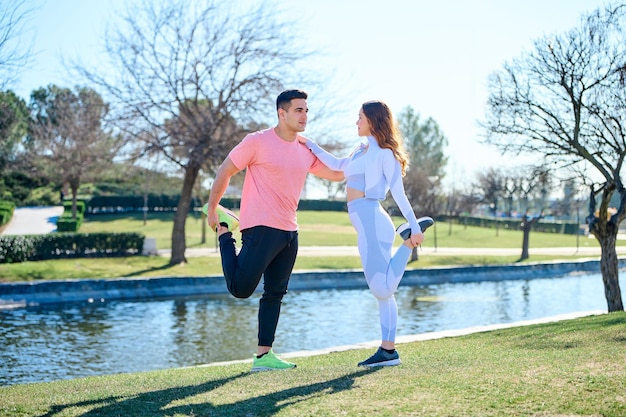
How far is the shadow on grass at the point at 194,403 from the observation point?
4.89 meters

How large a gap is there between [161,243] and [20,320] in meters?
20.0

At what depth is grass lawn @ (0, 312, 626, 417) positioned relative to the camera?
4809mm

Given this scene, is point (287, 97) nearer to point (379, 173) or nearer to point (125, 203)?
point (379, 173)

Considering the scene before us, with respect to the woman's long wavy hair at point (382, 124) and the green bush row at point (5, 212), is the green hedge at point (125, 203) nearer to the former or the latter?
the green bush row at point (5, 212)

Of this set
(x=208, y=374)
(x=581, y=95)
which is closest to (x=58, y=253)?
(x=581, y=95)

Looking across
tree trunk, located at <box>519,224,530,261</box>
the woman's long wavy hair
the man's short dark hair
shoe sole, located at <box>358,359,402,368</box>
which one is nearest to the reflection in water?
shoe sole, located at <box>358,359,402,368</box>

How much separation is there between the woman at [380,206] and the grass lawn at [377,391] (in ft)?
1.92

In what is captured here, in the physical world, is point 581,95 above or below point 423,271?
above

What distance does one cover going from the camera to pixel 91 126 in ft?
111

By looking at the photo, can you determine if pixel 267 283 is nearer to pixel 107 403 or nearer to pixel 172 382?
pixel 172 382

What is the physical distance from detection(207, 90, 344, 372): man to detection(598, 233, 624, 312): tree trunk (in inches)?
390

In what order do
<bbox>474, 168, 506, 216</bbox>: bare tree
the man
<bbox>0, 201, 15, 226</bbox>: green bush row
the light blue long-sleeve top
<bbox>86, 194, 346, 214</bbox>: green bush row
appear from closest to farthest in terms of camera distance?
the man, the light blue long-sleeve top, <bbox>0, 201, 15, 226</bbox>: green bush row, <bbox>86, 194, 346, 214</bbox>: green bush row, <bbox>474, 168, 506, 216</bbox>: bare tree

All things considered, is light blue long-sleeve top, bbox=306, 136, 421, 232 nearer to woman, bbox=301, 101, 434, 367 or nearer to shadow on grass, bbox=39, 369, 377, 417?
woman, bbox=301, 101, 434, 367

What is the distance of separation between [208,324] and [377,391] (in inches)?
427
